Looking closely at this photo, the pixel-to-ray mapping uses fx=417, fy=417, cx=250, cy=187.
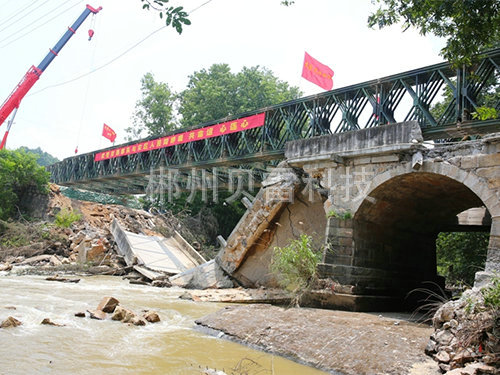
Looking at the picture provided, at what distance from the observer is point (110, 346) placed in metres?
4.97

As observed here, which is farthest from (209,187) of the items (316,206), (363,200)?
(363,200)

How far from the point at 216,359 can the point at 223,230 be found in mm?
18616

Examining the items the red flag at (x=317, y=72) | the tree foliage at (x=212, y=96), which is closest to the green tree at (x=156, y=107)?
the tree foliage at (x=212, y=96)

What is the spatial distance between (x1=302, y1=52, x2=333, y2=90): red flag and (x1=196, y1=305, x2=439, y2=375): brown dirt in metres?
9.06

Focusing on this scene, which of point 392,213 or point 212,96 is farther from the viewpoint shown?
point 212,96

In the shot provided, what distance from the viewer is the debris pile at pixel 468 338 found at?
151 inches

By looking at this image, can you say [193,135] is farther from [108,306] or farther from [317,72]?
[108,306]

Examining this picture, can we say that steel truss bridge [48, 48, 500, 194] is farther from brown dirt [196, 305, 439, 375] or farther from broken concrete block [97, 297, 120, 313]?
broken concrete block [97, 297, 120, 313]

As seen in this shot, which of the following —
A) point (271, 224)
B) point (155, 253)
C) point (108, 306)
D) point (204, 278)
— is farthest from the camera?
point (155, 253)

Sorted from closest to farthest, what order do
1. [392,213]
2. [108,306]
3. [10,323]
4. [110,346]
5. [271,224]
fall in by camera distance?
[110,346] < [10,323] < [108,306] < [392,213] < [271,224]

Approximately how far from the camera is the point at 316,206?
10.4 meters

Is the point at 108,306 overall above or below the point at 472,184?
below

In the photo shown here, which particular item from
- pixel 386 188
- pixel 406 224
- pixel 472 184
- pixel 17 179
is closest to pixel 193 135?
pixel 406 224

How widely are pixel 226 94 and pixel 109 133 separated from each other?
8.17 m
